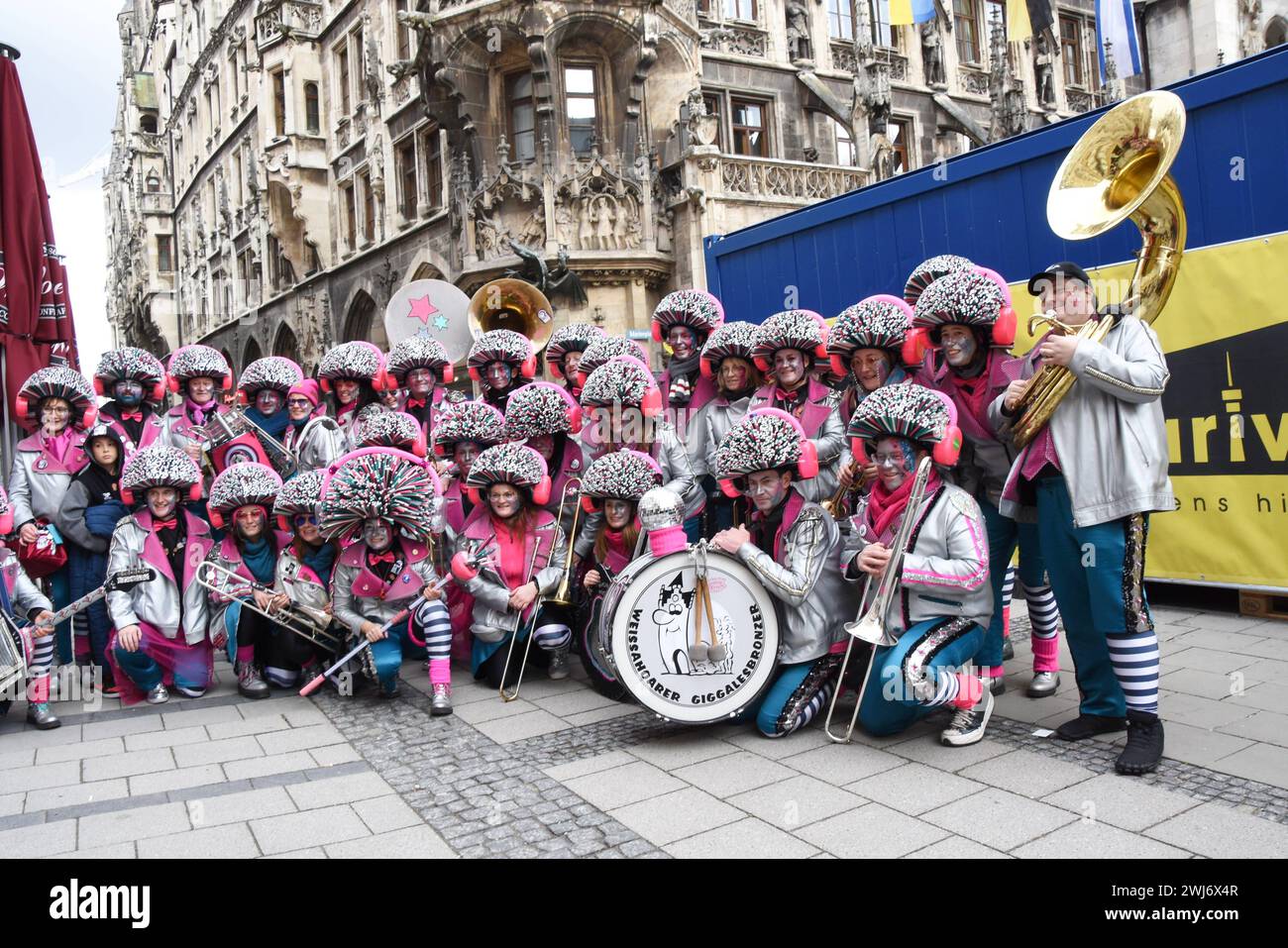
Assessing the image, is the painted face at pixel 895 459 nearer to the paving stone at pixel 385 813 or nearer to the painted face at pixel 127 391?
the paving stone at pixel 385 813

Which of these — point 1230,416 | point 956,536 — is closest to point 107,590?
point 956,536

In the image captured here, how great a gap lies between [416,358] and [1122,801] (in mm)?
5817

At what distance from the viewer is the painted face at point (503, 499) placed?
5906 millimetres

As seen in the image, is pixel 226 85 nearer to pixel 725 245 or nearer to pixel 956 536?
pixel 725 245

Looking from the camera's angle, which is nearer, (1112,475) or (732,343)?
(1112,475)

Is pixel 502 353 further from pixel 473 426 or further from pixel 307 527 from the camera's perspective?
pixel 307 527

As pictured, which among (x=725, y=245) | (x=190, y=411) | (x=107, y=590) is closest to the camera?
(x=107, y=590)

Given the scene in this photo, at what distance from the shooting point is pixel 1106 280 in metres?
6.67

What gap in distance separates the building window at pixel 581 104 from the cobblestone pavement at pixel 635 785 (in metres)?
16.7

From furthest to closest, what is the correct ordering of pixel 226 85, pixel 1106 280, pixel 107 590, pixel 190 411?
1. pixel 226 85
2. pixel 190 411
3. pixel 1106 280
4. pixel 107 590

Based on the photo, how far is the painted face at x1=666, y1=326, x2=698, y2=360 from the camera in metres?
6.69

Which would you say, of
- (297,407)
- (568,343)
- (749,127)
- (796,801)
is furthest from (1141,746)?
(749,127)

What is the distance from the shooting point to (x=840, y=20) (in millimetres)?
23859
